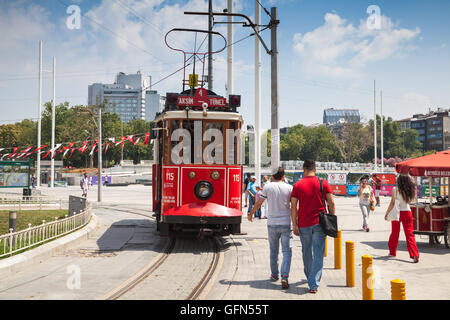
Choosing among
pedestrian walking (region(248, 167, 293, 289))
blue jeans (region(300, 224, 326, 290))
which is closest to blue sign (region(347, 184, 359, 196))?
pedestrian walking (region(248, 167, 293, 289))

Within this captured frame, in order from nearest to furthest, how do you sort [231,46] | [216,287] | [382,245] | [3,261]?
[216,287]
[3,261]
[382,245]
[231,46]

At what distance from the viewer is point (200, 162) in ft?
36.2

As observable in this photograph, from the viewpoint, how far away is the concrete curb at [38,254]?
320 inches

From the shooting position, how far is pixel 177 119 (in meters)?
11.1

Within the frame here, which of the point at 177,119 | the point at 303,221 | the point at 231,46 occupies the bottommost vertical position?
the point at 303,221

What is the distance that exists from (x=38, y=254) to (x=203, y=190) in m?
3.90

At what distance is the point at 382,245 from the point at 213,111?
5704 mm

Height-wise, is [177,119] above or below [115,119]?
below

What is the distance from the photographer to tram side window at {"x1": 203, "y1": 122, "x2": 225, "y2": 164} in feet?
36.4

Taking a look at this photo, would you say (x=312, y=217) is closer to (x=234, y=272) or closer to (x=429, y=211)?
(x=234, y=272)

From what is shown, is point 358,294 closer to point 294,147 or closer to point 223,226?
point 223,226

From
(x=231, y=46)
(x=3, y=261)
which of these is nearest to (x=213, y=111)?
(x=3, y=261)

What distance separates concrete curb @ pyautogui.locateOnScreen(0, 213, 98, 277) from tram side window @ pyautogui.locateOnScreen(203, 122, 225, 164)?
13.4 feet

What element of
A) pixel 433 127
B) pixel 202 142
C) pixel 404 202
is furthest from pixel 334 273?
pixel 433 127
